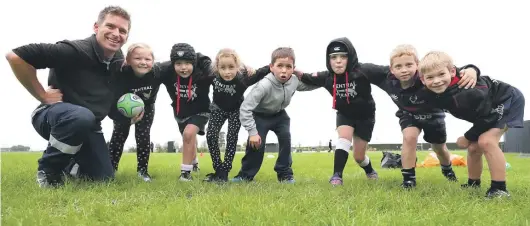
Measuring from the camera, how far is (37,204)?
339cm

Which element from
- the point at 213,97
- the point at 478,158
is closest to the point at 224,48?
the point at 213,97

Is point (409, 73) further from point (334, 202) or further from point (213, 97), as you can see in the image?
point (213, 97)

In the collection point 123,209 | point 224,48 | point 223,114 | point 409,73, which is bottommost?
point 123,209

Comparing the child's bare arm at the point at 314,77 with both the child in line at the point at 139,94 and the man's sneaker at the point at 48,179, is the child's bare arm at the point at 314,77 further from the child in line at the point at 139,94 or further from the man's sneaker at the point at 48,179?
the man's sneaker at the point at 48,179

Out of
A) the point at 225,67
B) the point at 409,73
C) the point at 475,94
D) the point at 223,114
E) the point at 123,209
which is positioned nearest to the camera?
the point at 123,209

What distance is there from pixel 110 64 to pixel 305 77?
2765 millimetres

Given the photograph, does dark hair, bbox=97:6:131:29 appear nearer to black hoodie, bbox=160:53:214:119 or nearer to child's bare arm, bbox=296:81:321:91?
black hoodie, bbox=160:53:214:119

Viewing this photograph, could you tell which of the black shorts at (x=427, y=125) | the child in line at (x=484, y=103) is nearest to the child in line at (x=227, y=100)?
the black shorts at (x=427, y=125)

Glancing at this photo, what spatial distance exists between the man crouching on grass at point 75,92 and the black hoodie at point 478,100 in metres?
3.85

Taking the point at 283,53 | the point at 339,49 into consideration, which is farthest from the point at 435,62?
the point at 283,53

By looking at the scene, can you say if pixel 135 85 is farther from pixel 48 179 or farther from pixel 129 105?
pixel 48 179

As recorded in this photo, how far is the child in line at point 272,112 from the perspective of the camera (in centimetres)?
577

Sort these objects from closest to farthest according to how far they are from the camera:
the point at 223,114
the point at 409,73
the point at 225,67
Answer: the point at 409,73 < the point at 225,67 < the point at 223,114

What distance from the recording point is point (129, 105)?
212 inches
